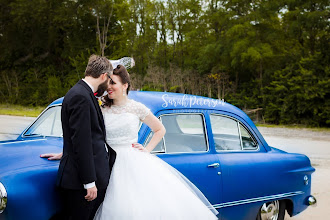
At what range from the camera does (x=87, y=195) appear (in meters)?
2.68

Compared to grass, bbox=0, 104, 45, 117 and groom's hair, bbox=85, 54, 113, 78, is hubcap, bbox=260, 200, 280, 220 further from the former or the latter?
grass, bbox=0, 104, 45, 117

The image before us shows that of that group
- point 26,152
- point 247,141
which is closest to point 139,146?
point 26,152

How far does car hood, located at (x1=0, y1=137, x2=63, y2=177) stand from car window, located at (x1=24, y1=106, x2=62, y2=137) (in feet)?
0.73

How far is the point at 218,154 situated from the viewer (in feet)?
13.5

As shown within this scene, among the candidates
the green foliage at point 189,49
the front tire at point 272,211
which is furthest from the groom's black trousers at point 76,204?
the green foliage at point 189,49

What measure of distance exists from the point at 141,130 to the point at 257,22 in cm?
2590

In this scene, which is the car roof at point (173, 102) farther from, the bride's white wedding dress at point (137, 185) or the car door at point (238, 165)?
the bride's white wedding dress at point (137, 185)

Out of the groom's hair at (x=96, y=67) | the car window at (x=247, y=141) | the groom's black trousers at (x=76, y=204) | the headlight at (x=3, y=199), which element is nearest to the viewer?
the headlight at (x=3, y=199)

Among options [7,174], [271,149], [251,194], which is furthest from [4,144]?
[271,149]

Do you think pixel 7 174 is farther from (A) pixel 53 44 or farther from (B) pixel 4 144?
(A) pixel 53 44

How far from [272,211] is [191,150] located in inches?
58.8

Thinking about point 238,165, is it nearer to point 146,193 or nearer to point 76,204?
point 146,193

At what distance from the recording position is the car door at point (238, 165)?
161 inches

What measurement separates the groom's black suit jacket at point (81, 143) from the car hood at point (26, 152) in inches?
13.0
